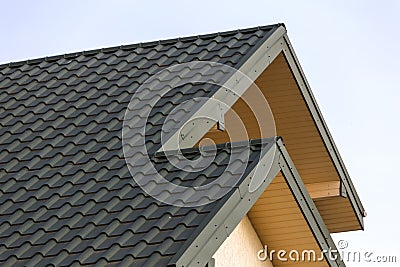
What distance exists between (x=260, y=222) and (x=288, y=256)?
77cm

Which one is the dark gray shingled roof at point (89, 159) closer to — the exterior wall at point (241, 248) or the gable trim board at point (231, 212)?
the gable trim board at point (231, 212)

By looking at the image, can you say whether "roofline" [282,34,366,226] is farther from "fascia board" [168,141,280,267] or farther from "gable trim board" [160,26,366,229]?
"fascia board" [168,141,280,267]

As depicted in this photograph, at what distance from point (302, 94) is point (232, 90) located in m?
1.51

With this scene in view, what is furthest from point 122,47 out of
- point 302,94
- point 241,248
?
point 241,248

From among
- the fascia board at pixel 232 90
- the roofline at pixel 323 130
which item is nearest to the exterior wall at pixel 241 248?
the fascia board at pixel 232 90

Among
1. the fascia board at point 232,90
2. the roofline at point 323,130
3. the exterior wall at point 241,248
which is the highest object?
the roofline at point 323,130

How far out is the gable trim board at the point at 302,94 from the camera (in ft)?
29.5

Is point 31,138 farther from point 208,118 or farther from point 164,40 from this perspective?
point 164,40

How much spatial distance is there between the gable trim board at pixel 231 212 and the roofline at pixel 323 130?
87.3 inches

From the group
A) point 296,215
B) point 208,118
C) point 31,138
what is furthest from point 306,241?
point 31,138

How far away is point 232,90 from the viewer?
383 inches

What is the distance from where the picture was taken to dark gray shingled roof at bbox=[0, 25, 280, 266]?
24.3 feet

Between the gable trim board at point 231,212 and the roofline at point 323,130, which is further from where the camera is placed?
the roofline at point 323,130

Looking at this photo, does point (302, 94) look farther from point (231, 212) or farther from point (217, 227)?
point (217, 227)
